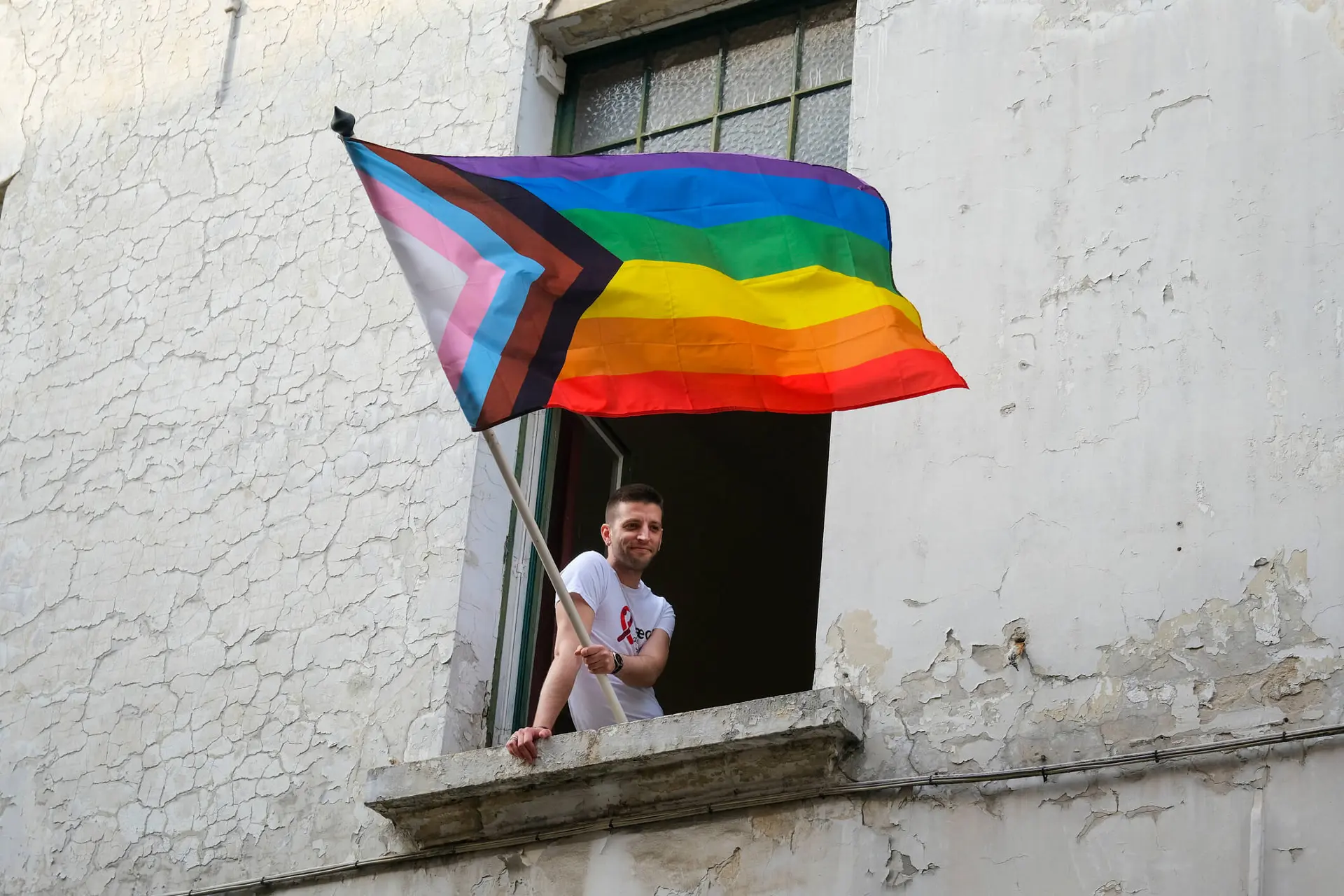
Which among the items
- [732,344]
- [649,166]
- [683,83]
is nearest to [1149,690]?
[732,344]

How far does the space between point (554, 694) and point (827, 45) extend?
2.68 metres

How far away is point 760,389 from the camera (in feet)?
17.3

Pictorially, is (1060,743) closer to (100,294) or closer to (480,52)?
(480,52)

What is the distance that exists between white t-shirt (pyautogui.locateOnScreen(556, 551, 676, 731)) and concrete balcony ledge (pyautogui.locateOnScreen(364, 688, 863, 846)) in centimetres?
31

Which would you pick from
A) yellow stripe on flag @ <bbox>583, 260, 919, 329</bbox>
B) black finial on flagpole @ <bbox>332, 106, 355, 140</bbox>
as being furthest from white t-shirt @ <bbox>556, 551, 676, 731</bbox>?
black finial on flagpole @ <bbox>332, 106, 355, 140</bbox>

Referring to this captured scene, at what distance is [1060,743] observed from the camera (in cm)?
516

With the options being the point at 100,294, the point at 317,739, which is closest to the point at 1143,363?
the point at 317,739

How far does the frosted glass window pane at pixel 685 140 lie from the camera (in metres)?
6.94

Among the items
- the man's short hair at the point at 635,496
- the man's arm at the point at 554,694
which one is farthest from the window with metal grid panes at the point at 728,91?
the man's arm at the point at 554,694

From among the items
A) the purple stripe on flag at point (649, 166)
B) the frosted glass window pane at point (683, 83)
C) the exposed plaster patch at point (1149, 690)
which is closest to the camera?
the exposed plaster patch at point (1149, 690)

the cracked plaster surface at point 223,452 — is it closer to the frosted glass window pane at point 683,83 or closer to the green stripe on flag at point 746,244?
the frosted glass window pane at point 683,83

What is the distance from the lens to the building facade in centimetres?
517

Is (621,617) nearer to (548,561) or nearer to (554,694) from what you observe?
(554,694)

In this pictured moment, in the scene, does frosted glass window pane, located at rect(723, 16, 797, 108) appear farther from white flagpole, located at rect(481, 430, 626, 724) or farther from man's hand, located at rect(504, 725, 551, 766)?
man's hand, located at rect(504, 725, 551, 766)
